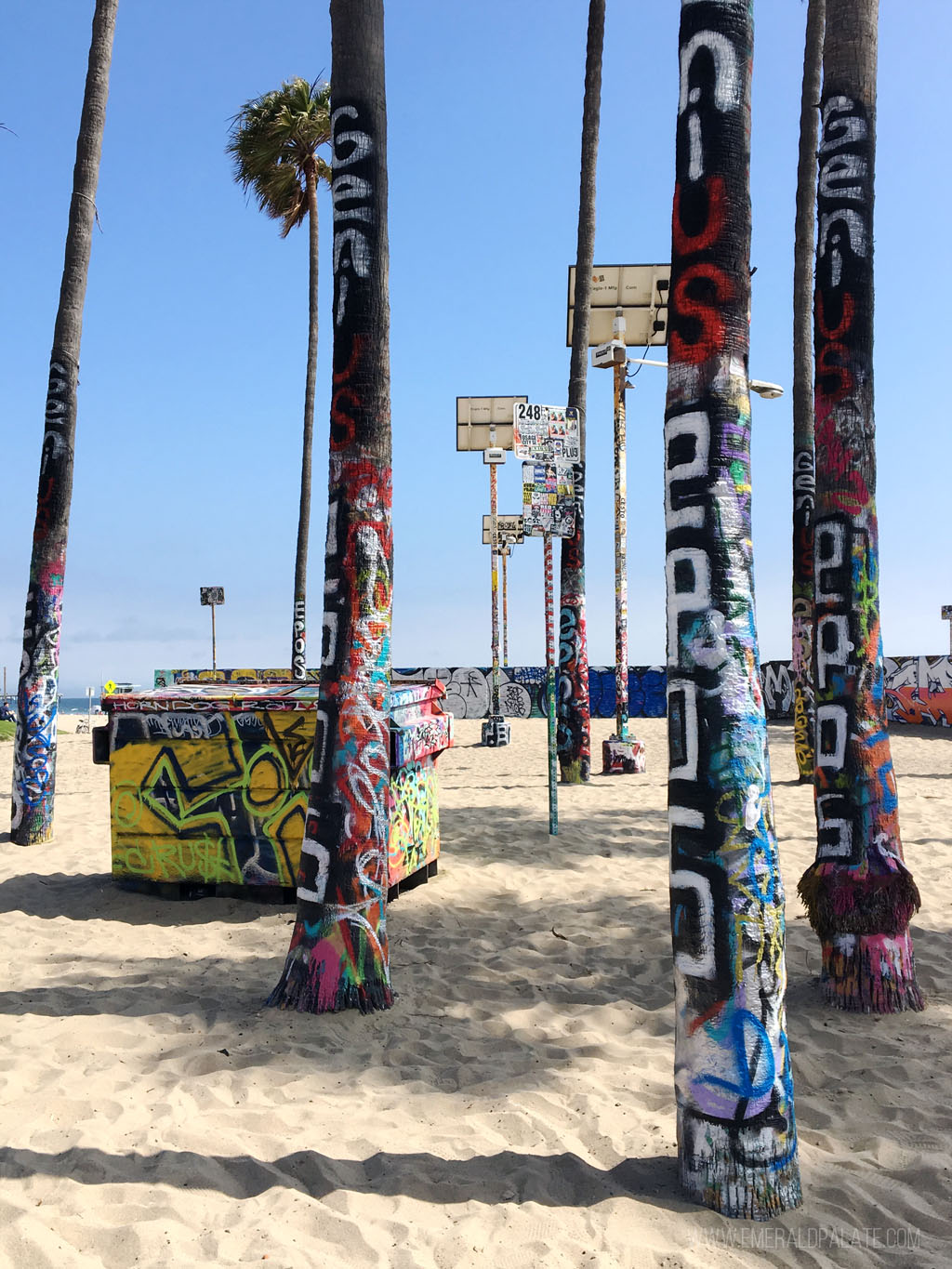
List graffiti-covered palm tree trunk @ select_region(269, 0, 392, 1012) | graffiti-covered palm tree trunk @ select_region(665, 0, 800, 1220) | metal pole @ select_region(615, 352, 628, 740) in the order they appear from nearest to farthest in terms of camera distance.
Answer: graffiti-covered palm tree trunk @ select_region(665, 0, 800, 1220)
graffiti-covered palm tree trunk @ select_region(269, 0, 392, 1012)
metal pole @ select_region(615, 352, 628, 740)

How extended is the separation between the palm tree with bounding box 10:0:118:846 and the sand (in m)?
1.91

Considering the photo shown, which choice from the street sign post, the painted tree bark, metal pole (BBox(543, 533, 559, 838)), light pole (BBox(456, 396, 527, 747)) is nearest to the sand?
metal pole (BBox(543, 533, 559, 838))

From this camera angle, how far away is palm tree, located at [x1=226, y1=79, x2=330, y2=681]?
708 inches

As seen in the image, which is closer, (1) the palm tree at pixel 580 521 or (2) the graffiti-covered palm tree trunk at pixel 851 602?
(2) the graffiti-covered palm tree trunk at pixel 851 602

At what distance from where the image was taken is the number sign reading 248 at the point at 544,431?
831 cm

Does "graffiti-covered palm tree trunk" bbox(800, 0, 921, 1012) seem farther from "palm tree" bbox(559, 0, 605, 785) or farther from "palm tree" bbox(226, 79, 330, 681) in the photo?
"palm tree" bbox(226, 79, 330, 681)

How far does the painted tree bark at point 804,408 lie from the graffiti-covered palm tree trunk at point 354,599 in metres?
7.24

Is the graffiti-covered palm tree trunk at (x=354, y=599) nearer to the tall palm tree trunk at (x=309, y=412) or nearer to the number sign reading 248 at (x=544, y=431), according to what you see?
the number sign reading 248 at (x=544, y=431)

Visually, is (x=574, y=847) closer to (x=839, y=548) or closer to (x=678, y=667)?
(x=839, y=548)

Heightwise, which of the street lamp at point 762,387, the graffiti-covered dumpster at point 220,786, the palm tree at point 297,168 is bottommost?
the graffiti-covered dumpster at point 220,786

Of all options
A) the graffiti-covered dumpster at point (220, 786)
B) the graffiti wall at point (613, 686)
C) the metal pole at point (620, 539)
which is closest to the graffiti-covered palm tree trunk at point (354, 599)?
the graffiti-covered dumpster at point (220, 786)

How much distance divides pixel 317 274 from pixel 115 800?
14557mm

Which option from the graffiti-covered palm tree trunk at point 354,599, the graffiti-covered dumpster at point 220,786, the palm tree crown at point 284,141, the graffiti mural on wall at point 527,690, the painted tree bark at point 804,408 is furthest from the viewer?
the graffiti mural on wall at point 527,690

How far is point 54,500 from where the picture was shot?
897 cm
